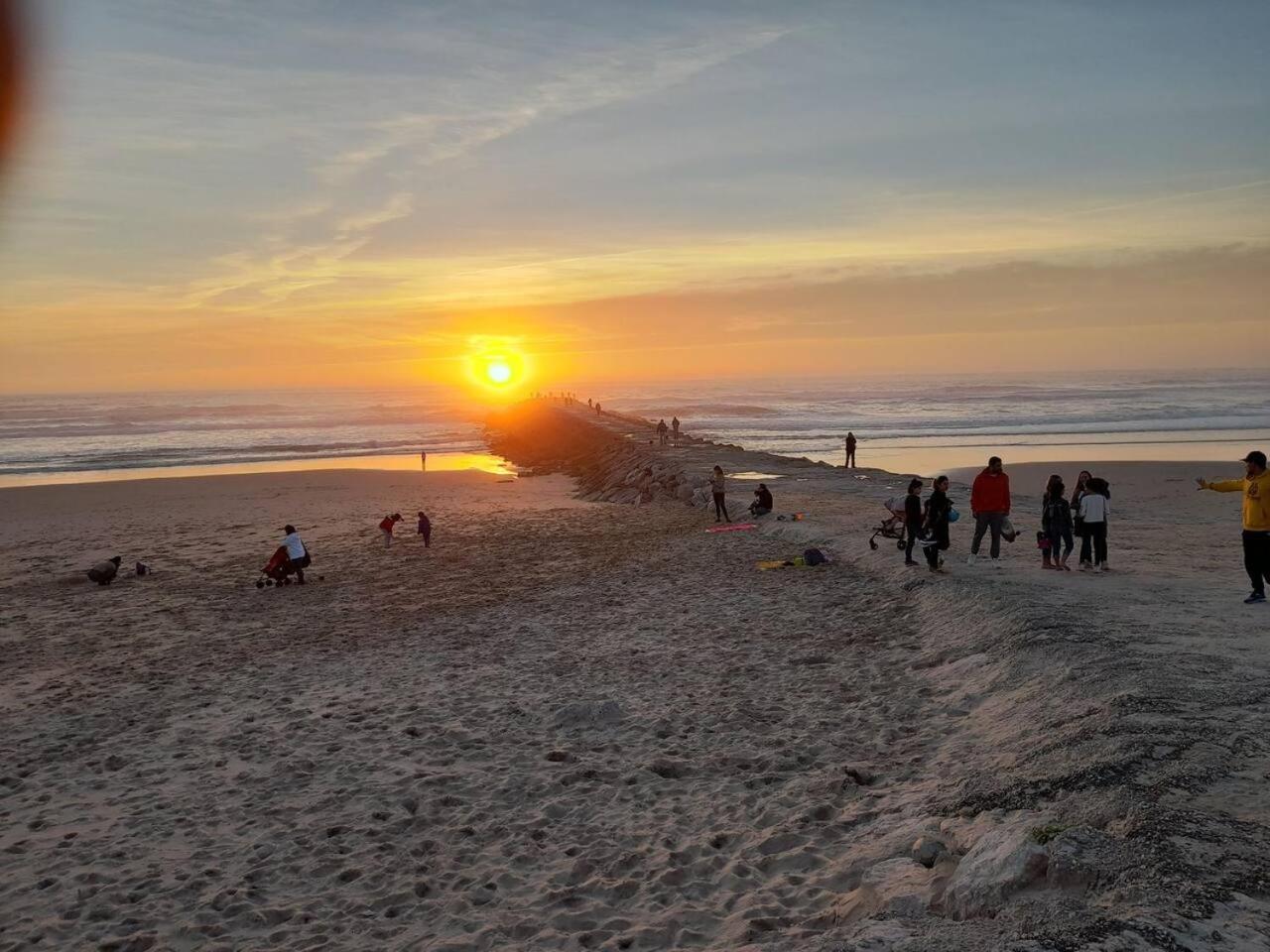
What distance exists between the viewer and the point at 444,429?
232 feet

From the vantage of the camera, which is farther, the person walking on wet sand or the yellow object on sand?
the person walking on wet sand

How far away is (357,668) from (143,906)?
5.20 meters

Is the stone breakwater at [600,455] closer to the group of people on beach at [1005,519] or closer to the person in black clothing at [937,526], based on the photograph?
the group of people on beach at [1005,519]

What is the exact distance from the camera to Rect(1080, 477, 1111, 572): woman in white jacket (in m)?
12.7

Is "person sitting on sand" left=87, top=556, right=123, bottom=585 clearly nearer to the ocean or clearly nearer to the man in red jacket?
the man in red jacket

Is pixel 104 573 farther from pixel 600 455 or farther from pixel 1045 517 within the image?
pixel 600 455

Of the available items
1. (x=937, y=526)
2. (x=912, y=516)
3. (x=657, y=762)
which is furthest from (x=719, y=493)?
(x=657, y=762)

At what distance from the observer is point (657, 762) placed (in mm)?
7871

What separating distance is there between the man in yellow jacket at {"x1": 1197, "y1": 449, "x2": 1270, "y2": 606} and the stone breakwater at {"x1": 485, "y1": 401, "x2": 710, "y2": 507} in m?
14.5

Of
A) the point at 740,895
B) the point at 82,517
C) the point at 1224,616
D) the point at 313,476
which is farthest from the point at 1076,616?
the point at 313,476

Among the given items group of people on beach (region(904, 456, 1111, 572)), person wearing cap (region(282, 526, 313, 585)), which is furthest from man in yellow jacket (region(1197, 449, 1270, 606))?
person wearing cap (region(282, 526, 313, 585))

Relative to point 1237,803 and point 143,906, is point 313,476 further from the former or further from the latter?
point 1237,803

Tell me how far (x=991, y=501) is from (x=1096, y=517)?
141 cm

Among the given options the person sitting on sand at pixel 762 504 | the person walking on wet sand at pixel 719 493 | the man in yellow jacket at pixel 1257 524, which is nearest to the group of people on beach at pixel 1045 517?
the man in yellow jacket at pixel 1257 524
